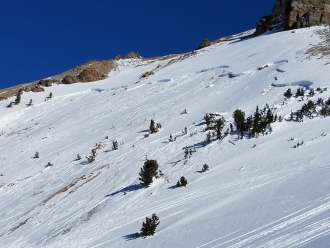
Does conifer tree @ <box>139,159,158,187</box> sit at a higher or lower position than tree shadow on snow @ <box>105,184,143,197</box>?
higher

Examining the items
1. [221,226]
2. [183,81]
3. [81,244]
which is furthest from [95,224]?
[183,81]

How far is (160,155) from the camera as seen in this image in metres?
12.9

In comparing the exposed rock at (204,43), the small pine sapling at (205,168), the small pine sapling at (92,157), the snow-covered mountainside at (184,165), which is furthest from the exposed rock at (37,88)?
the small pine sapling at (205,168)

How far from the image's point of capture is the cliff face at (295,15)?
2878 cm

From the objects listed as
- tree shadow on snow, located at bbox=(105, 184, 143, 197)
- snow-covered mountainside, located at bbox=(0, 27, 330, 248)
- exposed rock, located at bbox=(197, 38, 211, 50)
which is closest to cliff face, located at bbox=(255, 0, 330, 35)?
exposed rock, located at bbox=(197, 38, 211, 50)

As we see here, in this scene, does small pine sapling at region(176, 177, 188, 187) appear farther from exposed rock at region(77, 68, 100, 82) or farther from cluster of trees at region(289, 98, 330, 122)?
exposed rock at region(77, 68, 100, 82)

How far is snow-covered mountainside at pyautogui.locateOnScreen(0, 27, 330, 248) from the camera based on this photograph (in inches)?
283

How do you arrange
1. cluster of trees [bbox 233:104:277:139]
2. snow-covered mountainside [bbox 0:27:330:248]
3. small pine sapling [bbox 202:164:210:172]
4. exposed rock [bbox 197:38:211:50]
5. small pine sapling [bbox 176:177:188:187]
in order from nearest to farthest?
snow-covered mountainside [bbox 0:27:330:248] < small pine sapling [bbox 176:177:188:187] < small pine sapling [bbox 202:164:210:172] < cluster of trees [bbox 233:104:277:139] < exposed rock [bbox 197:38:211:50]

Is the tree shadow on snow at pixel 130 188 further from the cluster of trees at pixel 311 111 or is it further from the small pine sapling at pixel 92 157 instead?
the cluster of trees at pixel 311 111

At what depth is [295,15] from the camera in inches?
1184

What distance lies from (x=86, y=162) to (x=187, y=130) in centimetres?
383

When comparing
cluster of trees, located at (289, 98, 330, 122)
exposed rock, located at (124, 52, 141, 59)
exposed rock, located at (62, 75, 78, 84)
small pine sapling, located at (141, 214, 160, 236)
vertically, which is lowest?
small pine sapling, located at (141, 214, 160, 236)

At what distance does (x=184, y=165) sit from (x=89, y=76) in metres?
21.7

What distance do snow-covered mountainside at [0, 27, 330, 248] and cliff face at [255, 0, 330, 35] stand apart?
16.7 ft
